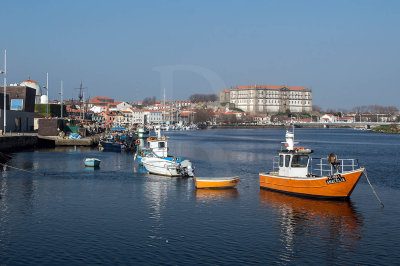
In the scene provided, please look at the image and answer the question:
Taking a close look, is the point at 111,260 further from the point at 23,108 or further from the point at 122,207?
the point at 23,108

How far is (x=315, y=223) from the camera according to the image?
2470cm

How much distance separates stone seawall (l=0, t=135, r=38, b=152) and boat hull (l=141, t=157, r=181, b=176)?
85.8 feet

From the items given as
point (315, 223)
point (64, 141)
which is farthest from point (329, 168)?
point (64, 141)

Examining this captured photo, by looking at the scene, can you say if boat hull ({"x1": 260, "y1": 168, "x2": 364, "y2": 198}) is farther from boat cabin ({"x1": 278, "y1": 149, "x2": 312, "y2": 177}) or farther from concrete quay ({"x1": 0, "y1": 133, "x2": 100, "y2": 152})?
concrete quay ({"x1": 0, "y1": 133, "x2": 100, "y2": 152})

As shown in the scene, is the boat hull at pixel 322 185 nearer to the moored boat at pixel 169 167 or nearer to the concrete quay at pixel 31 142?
the moored boat at pixel 169 167

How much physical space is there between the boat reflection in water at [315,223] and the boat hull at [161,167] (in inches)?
409

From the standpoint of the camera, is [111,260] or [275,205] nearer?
[111,260]

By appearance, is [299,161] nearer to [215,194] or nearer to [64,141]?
[215,194]

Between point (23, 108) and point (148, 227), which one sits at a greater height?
point (23, 108)

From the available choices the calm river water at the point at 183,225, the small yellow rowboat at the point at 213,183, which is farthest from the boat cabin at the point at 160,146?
the small yellow rowboat at the point at 213,183

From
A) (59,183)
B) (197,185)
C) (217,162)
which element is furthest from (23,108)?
(197,185)

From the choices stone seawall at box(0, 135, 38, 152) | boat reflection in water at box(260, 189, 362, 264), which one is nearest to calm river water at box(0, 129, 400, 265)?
boat reflection in water at box(260, 189, 362, 264)

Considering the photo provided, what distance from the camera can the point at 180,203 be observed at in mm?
29484

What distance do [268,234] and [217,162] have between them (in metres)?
35.3
